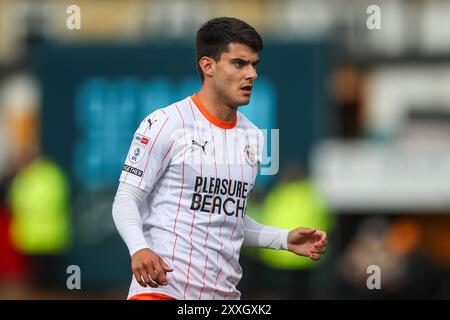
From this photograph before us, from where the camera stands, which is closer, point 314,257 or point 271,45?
point 314,257

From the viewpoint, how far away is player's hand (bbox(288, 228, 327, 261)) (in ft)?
19.0

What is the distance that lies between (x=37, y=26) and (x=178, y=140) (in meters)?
28.7

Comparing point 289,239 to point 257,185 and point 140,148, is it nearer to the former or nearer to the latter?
point 140,148

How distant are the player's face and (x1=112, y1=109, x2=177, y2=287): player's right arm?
0.31 metres

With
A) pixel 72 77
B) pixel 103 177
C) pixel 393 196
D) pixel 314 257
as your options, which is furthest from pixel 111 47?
pixel 314 257

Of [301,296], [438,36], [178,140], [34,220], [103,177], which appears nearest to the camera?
[178,140]

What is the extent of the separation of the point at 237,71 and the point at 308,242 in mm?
894

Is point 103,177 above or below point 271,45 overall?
below

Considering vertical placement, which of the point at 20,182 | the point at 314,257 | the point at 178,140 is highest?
the point at 178,140

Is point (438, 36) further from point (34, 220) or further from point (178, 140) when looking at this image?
point (178, 140)

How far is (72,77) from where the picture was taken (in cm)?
1945

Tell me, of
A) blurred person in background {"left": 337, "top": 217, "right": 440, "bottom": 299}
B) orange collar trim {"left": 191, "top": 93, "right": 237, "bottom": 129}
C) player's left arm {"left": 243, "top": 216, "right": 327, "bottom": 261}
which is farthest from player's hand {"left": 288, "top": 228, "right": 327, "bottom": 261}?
blurred person in background {"left": 337, "top": 217, "right": 440, "bottom": 299}

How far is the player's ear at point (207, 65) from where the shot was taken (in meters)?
5.68

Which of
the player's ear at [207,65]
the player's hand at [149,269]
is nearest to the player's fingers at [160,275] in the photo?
the player's hand at [149,269]
